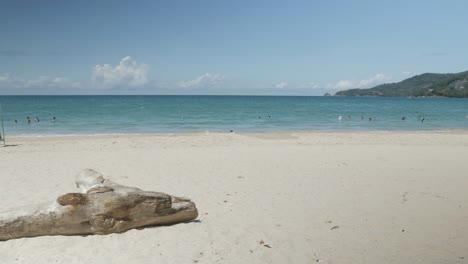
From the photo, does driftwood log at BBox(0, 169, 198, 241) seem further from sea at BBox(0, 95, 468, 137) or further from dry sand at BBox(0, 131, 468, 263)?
sea at BBox(0, 95, 468, 137)

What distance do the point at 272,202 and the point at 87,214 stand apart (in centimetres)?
384

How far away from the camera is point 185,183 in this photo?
9.38m

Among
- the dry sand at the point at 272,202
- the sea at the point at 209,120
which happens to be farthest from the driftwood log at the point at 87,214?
the sea at the point at 209,120

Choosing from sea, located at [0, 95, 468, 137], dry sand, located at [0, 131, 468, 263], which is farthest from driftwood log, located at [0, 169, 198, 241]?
sea, located at [0, 95, 468, 137]

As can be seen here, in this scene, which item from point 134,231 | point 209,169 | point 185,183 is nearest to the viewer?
point 134,231

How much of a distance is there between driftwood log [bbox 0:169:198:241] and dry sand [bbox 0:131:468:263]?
0.46ft

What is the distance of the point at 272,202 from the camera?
7.78 metres

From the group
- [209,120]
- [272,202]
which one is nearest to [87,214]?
[272,202]

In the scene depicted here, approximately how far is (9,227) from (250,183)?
557 centimetres

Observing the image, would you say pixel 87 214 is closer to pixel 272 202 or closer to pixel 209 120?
pixel 272 202

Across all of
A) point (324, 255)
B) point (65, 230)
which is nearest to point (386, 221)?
point (324, 255)

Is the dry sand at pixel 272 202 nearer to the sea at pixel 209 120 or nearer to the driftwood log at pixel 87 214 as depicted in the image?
the driftwood log at pixel 87 214

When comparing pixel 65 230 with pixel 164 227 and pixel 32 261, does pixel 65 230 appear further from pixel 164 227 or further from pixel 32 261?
pixel 164 227

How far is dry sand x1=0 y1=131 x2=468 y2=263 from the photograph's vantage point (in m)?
5.19
